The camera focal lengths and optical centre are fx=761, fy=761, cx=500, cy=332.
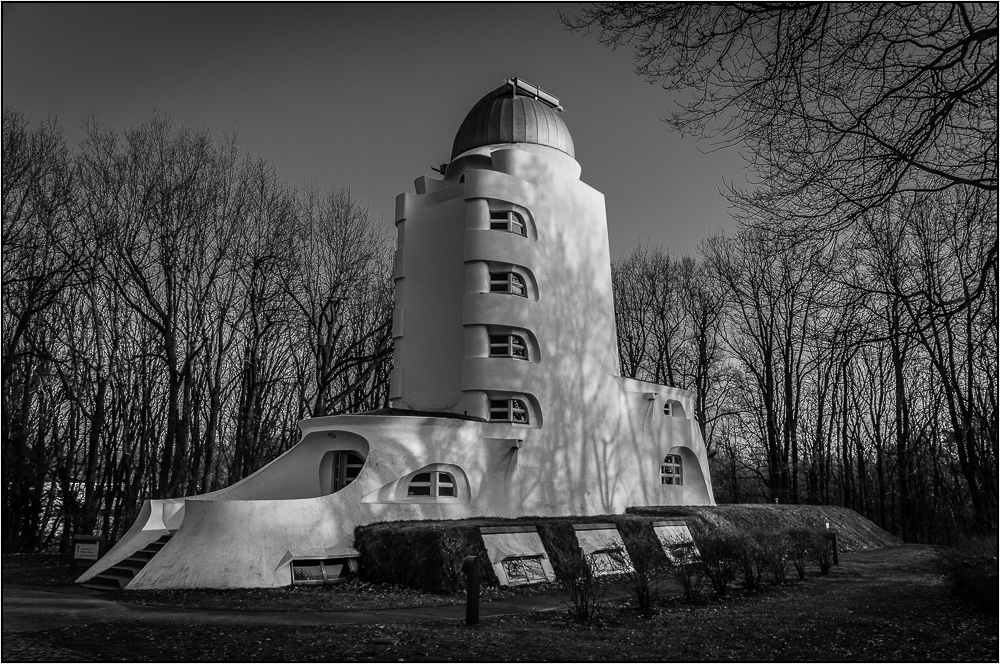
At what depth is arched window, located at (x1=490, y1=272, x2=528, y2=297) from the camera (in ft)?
73.2

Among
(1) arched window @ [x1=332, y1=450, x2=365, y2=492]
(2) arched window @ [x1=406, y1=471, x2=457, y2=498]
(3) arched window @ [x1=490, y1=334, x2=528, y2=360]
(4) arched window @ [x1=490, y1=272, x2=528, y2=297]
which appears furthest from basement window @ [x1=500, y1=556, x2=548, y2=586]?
(4) arched window @ [x1=490, y1=272, x2=528, y2=297]

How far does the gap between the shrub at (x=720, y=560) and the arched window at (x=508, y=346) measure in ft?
28.9

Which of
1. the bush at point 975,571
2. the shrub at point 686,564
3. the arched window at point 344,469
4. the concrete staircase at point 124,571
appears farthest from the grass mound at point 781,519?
the concrete staircase at point 124,571

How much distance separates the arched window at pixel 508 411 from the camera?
2156cm

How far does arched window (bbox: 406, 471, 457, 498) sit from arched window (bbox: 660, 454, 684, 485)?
8.85 m

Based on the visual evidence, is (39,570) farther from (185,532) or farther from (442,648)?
(442,648)

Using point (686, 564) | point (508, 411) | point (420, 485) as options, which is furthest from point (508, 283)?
point (686, 564)

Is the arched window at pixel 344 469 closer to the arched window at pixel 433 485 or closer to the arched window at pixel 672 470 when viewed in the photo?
the arched window at pixel 433 485

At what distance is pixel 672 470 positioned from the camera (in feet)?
85.8

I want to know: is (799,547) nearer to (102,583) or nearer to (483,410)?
(483,410)

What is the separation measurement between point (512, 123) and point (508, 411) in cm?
989

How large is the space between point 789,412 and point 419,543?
24686mm

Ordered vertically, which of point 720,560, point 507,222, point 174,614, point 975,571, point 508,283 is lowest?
point 174,614

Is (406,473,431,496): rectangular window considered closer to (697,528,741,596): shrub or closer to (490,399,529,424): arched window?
(490,399,529,424): arched window
